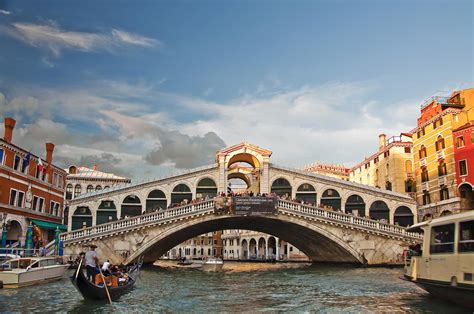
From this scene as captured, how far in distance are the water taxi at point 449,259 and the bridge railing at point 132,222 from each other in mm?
16522

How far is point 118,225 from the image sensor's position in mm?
26984

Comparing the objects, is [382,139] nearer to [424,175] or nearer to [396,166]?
[396,166]

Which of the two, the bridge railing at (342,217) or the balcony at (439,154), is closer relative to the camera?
the bridge railing at (342,217)

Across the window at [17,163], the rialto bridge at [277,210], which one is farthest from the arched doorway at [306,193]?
the window at [17,163]

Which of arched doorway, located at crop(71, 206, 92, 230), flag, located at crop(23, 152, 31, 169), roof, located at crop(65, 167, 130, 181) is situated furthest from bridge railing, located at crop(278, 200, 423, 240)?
roof, located at crop(65, 167, 130, 181)

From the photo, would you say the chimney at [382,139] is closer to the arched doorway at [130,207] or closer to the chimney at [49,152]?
the arched doorway at [130,207]

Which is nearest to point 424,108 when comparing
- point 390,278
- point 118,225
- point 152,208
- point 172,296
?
point 390,278

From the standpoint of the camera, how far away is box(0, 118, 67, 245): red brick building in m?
26.8

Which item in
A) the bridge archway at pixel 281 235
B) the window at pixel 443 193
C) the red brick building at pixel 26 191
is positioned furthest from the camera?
the window at pixel 443 193

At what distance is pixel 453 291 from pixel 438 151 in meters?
22.8

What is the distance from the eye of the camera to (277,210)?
27.8 meters

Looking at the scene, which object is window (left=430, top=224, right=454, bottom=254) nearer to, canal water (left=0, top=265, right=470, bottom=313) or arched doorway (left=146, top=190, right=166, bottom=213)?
canal water (left=0, top=265, right=470, bottom=313)

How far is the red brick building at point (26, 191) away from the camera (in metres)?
26.8

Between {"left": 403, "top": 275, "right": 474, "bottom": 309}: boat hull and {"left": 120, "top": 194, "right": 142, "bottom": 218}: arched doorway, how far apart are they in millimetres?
25025
